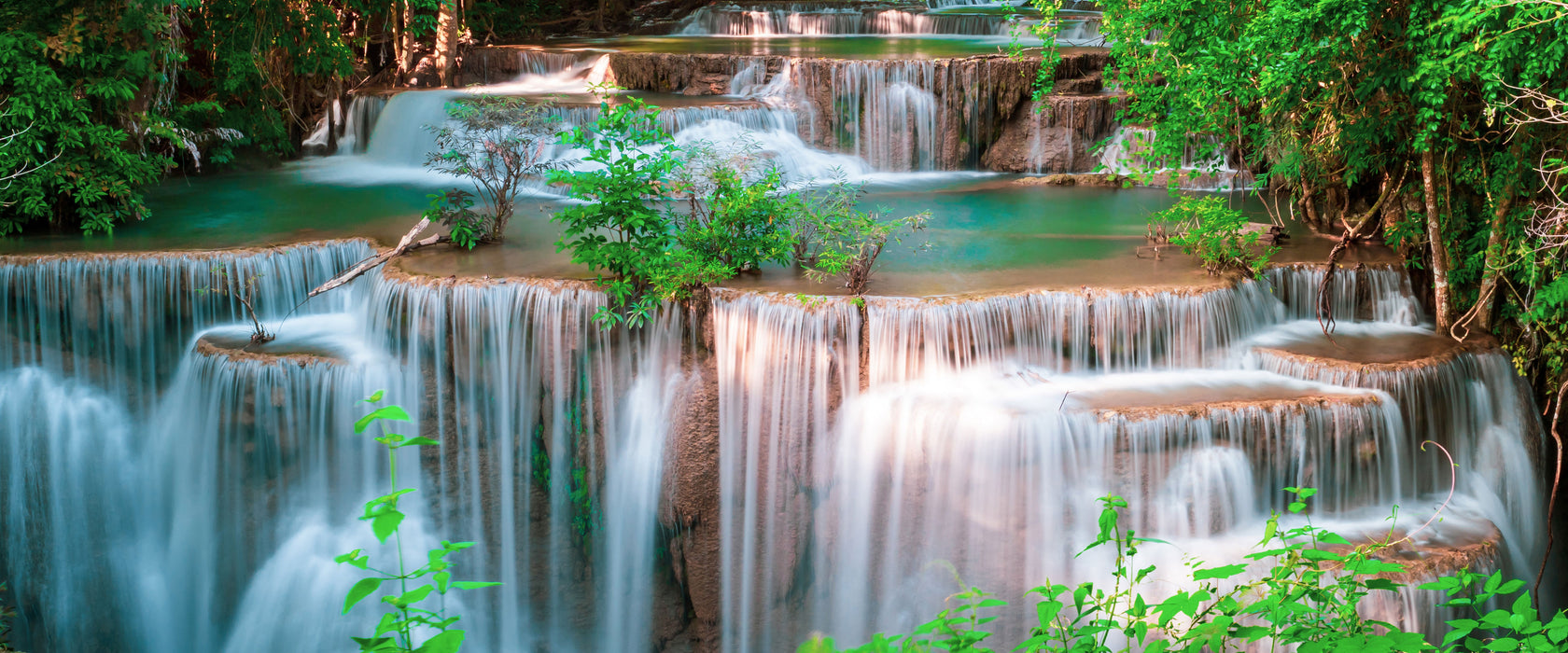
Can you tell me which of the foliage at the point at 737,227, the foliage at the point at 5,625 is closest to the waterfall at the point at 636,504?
the foliage at the point at 737,227

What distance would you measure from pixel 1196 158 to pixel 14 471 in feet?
31.7

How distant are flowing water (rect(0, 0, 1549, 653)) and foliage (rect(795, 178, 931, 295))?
211 millimetres

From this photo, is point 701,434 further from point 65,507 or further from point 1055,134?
point 1055,134

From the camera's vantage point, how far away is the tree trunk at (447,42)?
1573 cm

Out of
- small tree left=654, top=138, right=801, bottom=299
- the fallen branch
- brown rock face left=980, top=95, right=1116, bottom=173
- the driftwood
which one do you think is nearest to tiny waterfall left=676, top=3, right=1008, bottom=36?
brown rock face left=980, top=95, right=1116, bottom=173

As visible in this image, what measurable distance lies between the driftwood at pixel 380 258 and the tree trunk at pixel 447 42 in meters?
7.26

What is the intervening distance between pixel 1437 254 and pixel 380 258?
309 inches

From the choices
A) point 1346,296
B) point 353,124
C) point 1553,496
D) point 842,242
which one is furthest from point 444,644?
point 353,124

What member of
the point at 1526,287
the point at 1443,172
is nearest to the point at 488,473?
the point at 1443,172

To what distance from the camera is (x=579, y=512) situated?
8242mm

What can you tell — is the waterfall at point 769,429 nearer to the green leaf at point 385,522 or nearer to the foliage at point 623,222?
the foliage at point 623,222

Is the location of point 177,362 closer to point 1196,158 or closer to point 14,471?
point 14,471

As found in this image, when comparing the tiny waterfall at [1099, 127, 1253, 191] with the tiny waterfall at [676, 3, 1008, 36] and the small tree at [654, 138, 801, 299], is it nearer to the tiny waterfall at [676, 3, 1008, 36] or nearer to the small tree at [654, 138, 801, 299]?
the small tree at [654, 138, 801, 299]

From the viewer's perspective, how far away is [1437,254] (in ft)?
26.5
